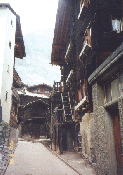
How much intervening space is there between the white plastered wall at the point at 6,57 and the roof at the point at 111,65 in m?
15.5

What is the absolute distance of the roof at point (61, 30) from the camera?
19609 mm

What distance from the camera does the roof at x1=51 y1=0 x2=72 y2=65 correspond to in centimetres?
1961

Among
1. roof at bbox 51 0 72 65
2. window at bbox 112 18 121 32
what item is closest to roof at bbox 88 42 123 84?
window at bbox 112 18 121 32

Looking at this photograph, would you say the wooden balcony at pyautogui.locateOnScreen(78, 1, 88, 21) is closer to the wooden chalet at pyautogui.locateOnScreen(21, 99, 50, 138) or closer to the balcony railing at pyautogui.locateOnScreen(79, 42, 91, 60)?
the balcony railing at pyautogui.locateOnScreen(79, 42, 91, 60)

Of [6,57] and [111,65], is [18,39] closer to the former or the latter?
[6,57]

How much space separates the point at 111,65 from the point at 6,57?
58.2ft

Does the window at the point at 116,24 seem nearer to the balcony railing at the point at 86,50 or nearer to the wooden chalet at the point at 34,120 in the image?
the balcony railing at the point at 86,50

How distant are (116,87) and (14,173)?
22.1 ft

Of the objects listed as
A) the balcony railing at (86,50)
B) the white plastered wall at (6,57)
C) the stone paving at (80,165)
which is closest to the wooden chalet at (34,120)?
the white plastered wall at (6,57)

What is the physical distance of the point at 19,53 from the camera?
30.8 meters

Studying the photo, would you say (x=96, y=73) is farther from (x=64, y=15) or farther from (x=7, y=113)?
(x=7, y=113)

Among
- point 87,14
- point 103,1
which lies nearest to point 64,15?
point 87,14

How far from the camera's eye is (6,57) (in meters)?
22.2

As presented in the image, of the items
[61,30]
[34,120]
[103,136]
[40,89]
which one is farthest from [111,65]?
[40,89]
